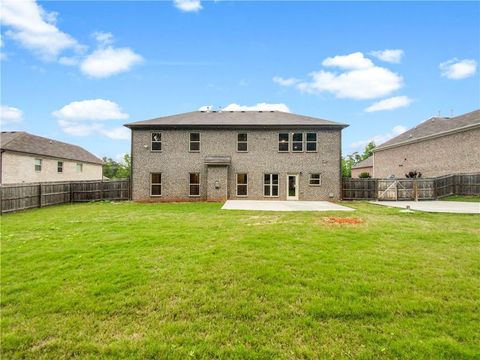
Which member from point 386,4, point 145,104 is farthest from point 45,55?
point 386,4

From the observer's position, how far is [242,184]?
18.3 m

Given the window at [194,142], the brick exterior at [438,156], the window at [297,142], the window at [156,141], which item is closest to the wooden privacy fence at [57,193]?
A: the window at [156,141]

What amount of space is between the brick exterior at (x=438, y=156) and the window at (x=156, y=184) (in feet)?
81.7

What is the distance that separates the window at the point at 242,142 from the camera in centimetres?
1841

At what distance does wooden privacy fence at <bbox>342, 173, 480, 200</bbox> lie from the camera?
17.9 m

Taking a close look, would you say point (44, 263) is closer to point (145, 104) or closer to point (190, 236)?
point (190, 236)

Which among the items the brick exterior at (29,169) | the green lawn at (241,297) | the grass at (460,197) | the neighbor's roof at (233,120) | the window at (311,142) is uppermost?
the neighbor's roof at (233,120)

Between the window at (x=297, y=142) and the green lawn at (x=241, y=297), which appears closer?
the green lawn at (x=241, y=297)

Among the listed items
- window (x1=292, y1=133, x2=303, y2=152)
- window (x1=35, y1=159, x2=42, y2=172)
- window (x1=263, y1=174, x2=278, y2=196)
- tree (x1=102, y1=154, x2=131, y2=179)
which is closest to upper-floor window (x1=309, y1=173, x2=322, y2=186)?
window (x1=292, y1=133, x2=303, y2=152)

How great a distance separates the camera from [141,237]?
6672 mm

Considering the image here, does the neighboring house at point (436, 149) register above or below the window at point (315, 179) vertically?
above

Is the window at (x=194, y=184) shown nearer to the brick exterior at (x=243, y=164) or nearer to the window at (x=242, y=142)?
the brick exterior at (x=243, y=164)

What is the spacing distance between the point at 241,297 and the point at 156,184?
53.2ft

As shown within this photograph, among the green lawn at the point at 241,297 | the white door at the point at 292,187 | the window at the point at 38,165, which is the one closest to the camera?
the green lawn at the point at 241,297
